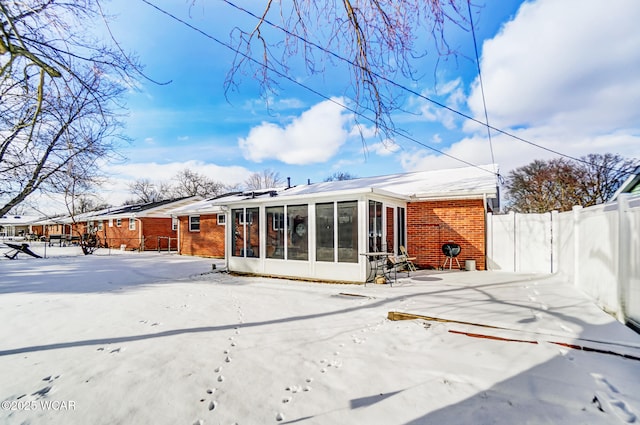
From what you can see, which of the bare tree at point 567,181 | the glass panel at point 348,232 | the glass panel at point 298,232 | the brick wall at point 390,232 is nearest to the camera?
the glass panel at point 348,232

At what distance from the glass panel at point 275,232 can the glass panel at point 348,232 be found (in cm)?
193

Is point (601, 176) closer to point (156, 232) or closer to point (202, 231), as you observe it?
point (202, 231)

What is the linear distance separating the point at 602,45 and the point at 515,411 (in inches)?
276

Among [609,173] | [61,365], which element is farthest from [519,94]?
[609,173]

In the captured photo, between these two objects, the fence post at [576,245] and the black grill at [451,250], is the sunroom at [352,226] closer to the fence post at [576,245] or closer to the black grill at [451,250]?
the black grill at [451,250]

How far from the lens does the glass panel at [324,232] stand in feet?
26.4

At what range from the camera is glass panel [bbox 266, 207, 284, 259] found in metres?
8.94

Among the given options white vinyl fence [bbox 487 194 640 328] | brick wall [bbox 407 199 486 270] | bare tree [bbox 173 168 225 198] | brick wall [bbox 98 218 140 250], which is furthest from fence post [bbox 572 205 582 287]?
bare tree [bbox 173 168 225 198]

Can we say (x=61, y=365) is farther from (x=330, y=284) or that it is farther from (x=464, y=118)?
(x=464, y=118)

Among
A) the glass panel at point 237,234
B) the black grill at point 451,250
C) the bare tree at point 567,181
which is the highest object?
the bare tree at point 567,181

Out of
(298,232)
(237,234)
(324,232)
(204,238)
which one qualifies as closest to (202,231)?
(204,238)

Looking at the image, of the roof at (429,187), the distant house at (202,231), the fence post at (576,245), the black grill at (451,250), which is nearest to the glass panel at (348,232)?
the roof at (429,187)

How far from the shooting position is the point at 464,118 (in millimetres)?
7895

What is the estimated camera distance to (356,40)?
2850mm
